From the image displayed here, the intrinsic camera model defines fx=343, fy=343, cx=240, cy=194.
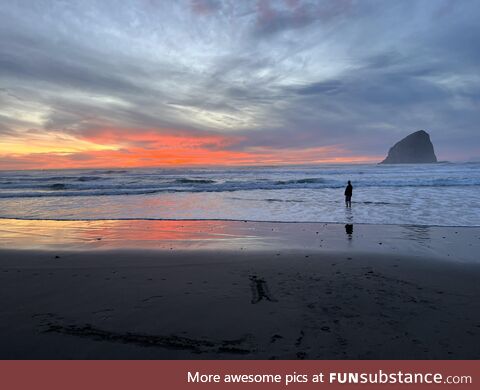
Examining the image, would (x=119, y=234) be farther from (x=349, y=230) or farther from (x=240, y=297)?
(x=349, y=230)

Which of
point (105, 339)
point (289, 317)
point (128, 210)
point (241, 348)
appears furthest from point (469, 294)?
point (128, 210)

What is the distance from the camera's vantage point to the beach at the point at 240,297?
428 cm

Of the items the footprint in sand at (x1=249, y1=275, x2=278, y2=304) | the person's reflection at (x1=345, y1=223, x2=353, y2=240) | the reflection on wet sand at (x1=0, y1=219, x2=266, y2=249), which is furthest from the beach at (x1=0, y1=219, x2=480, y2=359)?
the person's reflection at (x1=345, y1=223, x2=353, y2=240)

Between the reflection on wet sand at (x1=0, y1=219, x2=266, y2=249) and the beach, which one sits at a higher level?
the reflection on wet sand at (x1=0, y1=219, x2=266, y2=249)

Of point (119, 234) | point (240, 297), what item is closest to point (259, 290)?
point (240, 297)

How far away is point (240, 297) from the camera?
5996 millimetres

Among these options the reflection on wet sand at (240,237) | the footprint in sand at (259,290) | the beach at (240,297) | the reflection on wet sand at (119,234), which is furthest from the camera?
the reflection on wet sand at (119,234)

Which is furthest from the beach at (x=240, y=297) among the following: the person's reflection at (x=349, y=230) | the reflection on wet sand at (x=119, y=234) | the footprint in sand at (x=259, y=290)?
the person's reflection at (x=349, y=230)

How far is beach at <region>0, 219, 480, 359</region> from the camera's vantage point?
14.1 ft

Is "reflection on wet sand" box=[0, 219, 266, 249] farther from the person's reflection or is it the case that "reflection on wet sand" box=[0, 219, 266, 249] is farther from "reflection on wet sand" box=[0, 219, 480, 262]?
the person's reflection

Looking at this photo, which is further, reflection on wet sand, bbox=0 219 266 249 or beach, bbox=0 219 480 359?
reflection on wet sand, bbox=0 219 266 249

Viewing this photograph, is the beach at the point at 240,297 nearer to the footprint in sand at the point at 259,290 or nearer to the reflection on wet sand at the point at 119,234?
the footprint in sand at the point at 259,290
